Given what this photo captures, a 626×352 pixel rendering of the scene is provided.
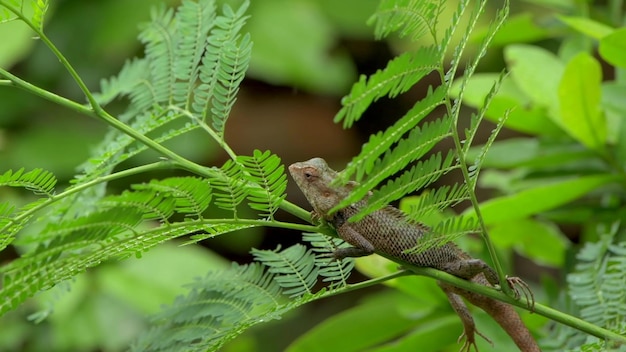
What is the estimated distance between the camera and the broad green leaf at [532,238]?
175 cm

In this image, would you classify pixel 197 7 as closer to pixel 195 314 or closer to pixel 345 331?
pixel 195 314

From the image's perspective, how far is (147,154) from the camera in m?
3.01

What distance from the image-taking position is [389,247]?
115cm

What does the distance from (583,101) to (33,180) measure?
104 cm

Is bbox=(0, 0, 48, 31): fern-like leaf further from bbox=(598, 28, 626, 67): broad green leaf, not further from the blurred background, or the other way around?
the blurred background

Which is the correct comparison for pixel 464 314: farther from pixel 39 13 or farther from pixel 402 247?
pixel 39 13

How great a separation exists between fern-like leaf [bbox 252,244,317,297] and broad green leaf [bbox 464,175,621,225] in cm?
41

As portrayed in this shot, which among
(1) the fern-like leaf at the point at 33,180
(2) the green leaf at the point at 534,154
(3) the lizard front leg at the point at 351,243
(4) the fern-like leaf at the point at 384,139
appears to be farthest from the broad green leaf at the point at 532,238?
(1) the fern-like leaf at the point at 33,180

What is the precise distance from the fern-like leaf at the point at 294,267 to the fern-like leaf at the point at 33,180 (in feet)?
1.07

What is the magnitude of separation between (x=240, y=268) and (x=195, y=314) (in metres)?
0.09

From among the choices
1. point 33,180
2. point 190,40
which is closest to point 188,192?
point 33,180

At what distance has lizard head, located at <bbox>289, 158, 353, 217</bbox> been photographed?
1.24 meters

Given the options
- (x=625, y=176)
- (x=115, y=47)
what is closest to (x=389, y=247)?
(x=625, y=176)

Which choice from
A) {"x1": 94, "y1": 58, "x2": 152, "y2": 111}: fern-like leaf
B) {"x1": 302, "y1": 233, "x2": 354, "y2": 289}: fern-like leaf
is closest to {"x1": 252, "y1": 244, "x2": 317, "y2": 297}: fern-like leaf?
{"x1": 302, "y1": 233, "x2": 354, "y2": 289}: fern-like leaf
